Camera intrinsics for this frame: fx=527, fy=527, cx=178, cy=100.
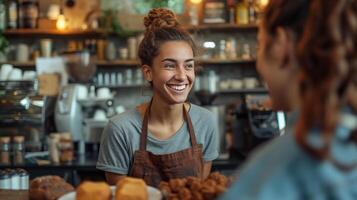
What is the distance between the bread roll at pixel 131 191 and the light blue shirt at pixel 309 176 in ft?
1.78

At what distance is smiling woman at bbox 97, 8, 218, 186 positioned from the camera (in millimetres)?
1860

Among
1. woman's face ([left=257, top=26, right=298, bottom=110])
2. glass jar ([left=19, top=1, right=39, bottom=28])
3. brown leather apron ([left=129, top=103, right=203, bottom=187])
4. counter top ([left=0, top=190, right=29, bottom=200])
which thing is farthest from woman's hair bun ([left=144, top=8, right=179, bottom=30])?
Result: glass jar ([left=19, top=1, right=39, bottom=28])

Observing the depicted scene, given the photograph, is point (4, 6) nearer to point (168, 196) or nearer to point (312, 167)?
point (168, 196)

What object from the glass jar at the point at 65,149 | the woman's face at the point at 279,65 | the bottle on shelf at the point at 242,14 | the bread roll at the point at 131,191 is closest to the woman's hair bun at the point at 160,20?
the bread roll at the point at 131,191

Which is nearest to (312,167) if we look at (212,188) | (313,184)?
(313,184)

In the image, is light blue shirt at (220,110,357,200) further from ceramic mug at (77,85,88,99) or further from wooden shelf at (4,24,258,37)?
wooden shelf at (4,24,258,37)

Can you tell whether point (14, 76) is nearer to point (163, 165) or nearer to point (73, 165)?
point (73, 165)

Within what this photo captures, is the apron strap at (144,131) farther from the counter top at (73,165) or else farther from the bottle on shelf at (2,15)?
the bottle on shelf at (2,15)

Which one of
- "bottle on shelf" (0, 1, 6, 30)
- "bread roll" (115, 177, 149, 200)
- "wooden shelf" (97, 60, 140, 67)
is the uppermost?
"bottle on shelf" (0, 1, 6, 30)

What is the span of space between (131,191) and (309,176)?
603mm

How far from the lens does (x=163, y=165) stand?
1.85 metres

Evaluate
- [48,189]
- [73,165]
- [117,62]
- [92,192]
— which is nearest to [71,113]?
[73,165]

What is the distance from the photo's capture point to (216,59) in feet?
18.0

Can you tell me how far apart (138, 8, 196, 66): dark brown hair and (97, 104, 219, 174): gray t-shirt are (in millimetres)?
230
